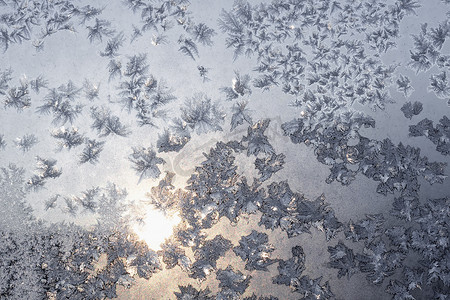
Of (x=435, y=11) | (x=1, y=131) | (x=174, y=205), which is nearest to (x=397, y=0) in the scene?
(x=435, y=11)

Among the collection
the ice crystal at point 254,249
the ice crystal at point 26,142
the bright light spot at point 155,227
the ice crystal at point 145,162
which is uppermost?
the ice crystal at point 26,142

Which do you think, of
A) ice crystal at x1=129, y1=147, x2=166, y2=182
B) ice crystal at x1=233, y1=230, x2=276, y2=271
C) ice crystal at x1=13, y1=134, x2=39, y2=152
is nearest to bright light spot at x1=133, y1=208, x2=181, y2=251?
ice crystal at x1=129, y1=147, x2=166, y2=182

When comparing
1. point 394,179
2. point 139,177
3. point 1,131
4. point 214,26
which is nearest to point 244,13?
point 214,26

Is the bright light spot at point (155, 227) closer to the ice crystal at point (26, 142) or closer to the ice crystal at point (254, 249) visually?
the ice crystal at point (254, 249)

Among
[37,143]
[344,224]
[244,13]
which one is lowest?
[344,224]

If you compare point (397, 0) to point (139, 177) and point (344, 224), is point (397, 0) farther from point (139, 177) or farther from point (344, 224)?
point (139, 177)

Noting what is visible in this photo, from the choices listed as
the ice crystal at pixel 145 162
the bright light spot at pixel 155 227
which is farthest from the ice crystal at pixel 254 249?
the ice crystal at pixel 145 162

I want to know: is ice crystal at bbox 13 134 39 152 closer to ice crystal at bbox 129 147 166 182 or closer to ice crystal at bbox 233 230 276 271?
ice crystal at bbox 129 147 166 182

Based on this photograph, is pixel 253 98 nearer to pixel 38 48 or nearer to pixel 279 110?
pixel 279 110

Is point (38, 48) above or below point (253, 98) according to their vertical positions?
above
